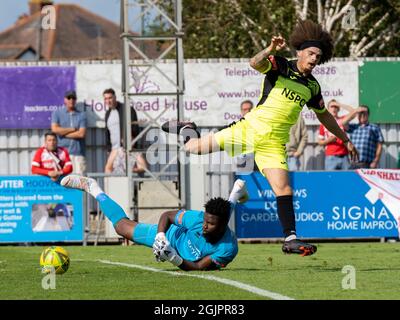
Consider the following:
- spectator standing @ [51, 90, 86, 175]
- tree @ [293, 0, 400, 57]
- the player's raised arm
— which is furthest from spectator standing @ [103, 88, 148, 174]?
tree @ [293, 0, 400, 57]

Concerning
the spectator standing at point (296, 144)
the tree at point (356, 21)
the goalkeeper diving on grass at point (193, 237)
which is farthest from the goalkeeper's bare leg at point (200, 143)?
the tree at point (356, 21)

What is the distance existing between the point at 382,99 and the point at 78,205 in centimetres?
717

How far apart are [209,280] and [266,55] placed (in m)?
2.65

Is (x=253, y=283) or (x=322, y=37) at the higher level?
(x=322, y=37)

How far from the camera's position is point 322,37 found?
13086 mm

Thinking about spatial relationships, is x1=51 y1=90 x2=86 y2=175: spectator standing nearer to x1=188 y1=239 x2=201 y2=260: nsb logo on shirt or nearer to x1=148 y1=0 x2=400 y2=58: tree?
x1=148 y1=0 x2=400 y2=58: tree

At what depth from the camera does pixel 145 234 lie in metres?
12.4

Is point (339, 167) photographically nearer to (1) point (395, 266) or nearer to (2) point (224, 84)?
(2) point (224, 84)

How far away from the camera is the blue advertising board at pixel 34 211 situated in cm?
1972

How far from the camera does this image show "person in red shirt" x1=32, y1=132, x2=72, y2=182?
66.3ft

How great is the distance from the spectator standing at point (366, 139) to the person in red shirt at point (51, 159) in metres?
5.48

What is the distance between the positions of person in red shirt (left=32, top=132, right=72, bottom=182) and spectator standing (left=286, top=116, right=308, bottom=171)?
4208 mm

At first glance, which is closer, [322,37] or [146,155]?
[322,37]
